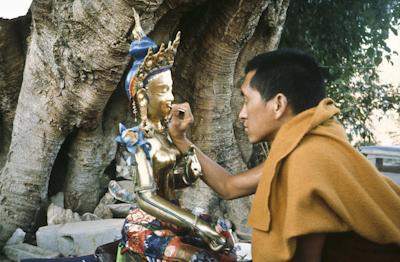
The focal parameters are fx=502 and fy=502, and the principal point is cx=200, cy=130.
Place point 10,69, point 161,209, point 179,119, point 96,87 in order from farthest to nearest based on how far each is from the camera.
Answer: point 10,69, point 96,87, point 179,119, point 161,209

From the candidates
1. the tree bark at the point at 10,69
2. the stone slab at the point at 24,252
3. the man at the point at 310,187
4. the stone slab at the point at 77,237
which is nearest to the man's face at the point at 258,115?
the man at the point at 310,187

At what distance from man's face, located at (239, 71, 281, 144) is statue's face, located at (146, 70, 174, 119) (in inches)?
17.2

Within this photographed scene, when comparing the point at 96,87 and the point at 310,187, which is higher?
the point at 96,87

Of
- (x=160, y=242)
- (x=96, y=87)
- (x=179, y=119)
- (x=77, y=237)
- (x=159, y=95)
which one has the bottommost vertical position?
(x=77, y=237)

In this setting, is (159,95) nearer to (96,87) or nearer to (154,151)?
(154,151)

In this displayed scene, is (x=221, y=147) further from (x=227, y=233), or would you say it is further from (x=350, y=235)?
(x=350, y=235)

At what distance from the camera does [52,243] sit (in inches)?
146

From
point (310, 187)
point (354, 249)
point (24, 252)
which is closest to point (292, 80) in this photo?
point (310, 187)

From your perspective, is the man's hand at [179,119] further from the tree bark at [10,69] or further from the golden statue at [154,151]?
the tree bark at [10,69]

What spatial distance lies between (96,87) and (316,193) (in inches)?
105

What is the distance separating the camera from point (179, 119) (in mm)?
2211

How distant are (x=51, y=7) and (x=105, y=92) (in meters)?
0.80

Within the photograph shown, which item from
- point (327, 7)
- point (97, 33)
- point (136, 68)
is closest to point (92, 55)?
point (97, 33)

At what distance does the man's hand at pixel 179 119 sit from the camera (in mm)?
2193
